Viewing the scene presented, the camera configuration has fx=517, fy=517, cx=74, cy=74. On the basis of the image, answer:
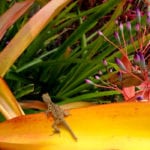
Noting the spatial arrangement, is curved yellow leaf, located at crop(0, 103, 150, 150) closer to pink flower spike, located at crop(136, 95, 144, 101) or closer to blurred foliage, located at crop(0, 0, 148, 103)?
pink flower spike, located at crop(136, 95, 144, 101)

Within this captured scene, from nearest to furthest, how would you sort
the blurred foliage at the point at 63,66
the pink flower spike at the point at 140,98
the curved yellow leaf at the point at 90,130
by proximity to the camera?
the curved yellow leaf at the point at 90,130 → the pink flower spike at the point at 140,98 → the blurred foliage at the point at 63,66

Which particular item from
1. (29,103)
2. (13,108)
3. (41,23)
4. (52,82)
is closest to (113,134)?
(13,108)

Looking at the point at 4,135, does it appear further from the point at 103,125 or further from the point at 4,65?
the point at 4,65

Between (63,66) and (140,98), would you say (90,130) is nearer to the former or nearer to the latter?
(140,98)

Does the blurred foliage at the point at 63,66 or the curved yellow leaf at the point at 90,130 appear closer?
the curved yellow leaf at the point at 90,130

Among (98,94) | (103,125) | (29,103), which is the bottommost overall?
(98,94)

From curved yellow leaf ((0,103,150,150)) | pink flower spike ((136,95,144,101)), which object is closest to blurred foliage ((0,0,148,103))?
pink flower spike ((136,95,144,101))

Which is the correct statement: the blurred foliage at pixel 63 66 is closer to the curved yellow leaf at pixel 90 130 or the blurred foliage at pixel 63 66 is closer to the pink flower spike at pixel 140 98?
the pink flower spike at pixel 140 98

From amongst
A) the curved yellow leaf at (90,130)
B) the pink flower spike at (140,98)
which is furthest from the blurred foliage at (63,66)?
the curved yellow leaf at (90,130)
